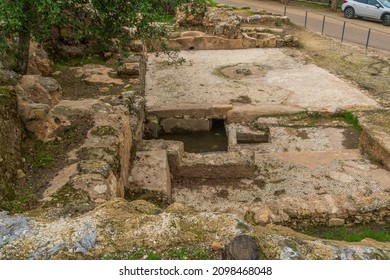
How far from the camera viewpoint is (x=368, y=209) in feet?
23.2

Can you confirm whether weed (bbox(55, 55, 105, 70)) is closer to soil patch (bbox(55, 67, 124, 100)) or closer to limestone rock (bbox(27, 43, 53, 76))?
limestone rock (bbox(27, 43, 53, 76))

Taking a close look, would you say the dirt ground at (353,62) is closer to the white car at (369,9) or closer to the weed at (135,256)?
the white car at (369,9)

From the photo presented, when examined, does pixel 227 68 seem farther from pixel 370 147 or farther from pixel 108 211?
pixel 108 211

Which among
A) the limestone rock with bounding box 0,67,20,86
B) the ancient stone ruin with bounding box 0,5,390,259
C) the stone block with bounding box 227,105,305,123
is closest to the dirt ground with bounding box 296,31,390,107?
the ancient stone ruin with bounding box 0,5,390,259

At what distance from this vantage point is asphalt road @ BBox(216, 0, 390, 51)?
19.0 m

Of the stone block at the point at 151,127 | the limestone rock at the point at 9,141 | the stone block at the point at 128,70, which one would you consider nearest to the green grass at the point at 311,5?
the stone block at the point at 128,70

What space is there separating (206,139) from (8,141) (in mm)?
6374

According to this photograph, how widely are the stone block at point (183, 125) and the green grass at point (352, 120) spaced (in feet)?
Result: 12.3

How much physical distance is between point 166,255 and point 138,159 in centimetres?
498

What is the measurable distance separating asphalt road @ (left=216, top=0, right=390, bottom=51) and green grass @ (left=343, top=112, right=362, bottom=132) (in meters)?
7.93

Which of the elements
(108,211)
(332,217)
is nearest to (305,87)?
(332,217)

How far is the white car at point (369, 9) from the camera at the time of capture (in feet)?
71.6

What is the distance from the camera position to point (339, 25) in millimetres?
21938

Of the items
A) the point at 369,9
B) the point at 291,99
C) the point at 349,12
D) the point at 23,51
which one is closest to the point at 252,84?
the point at 291,99
